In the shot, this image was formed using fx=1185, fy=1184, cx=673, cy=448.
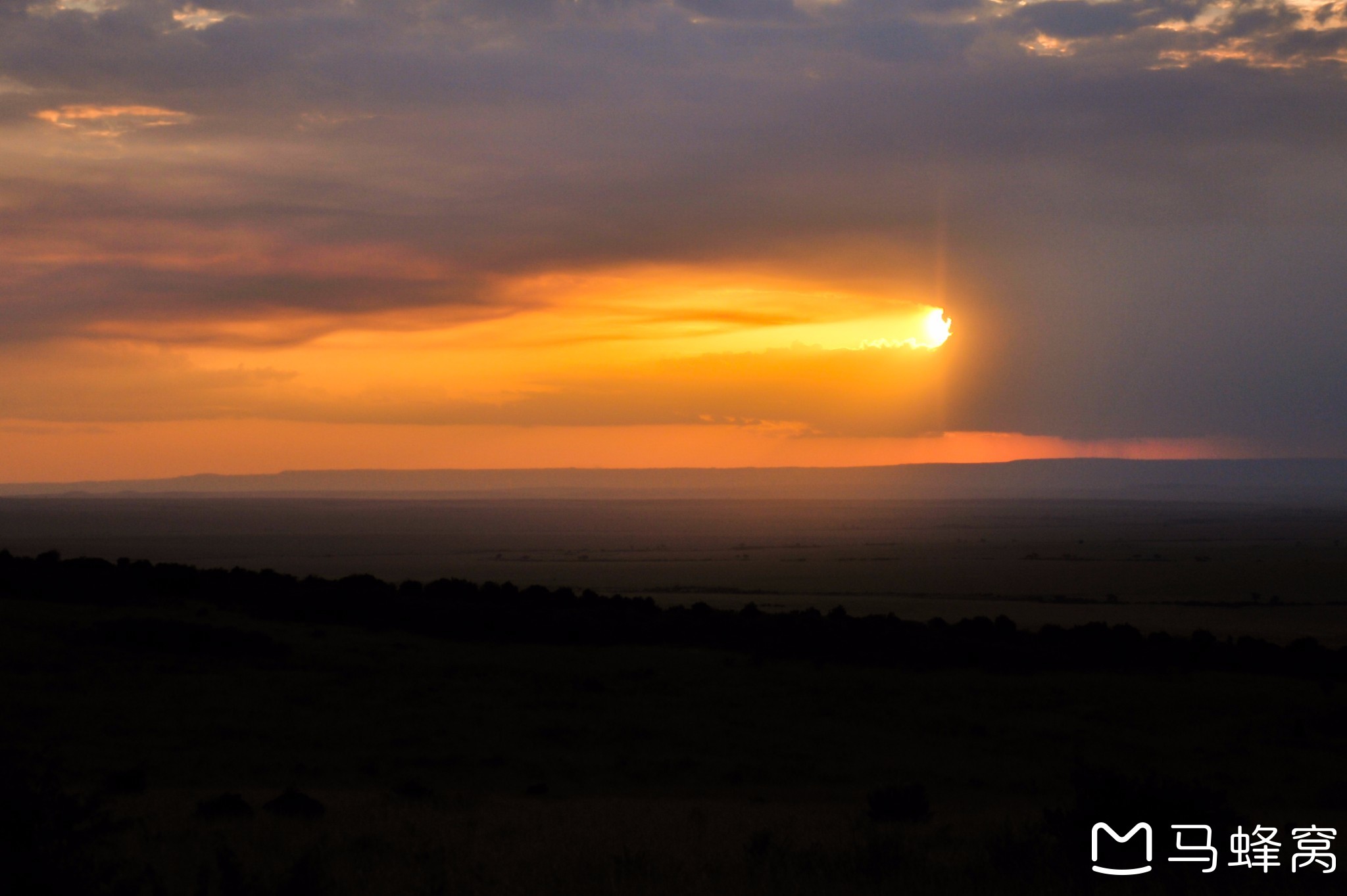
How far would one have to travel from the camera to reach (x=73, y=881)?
27.0 ft

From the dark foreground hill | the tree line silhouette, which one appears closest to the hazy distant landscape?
the tree line silhouette

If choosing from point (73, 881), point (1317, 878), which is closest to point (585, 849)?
point (73, 881)

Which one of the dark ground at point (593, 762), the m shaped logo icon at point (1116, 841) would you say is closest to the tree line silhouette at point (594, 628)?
the dark ground at point (593, 762)

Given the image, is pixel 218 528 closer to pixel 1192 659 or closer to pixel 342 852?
pixel 1192 659

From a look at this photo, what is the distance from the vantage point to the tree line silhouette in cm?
3028

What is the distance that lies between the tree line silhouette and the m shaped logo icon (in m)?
18.7

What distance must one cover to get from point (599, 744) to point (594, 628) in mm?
11866

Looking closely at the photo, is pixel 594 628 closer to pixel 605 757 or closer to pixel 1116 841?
pixel 605 757

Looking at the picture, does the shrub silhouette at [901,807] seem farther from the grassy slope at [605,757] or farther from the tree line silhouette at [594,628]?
the tree line silhouette at [594,628]

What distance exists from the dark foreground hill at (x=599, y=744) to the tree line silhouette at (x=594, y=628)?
141 millimetres

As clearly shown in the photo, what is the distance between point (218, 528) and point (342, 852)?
16009cm

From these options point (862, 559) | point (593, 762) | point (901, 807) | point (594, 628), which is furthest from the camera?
point (862, 559)

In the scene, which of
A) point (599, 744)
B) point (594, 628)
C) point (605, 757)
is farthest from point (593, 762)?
point (594, 628)

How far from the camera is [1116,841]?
11.4 m
